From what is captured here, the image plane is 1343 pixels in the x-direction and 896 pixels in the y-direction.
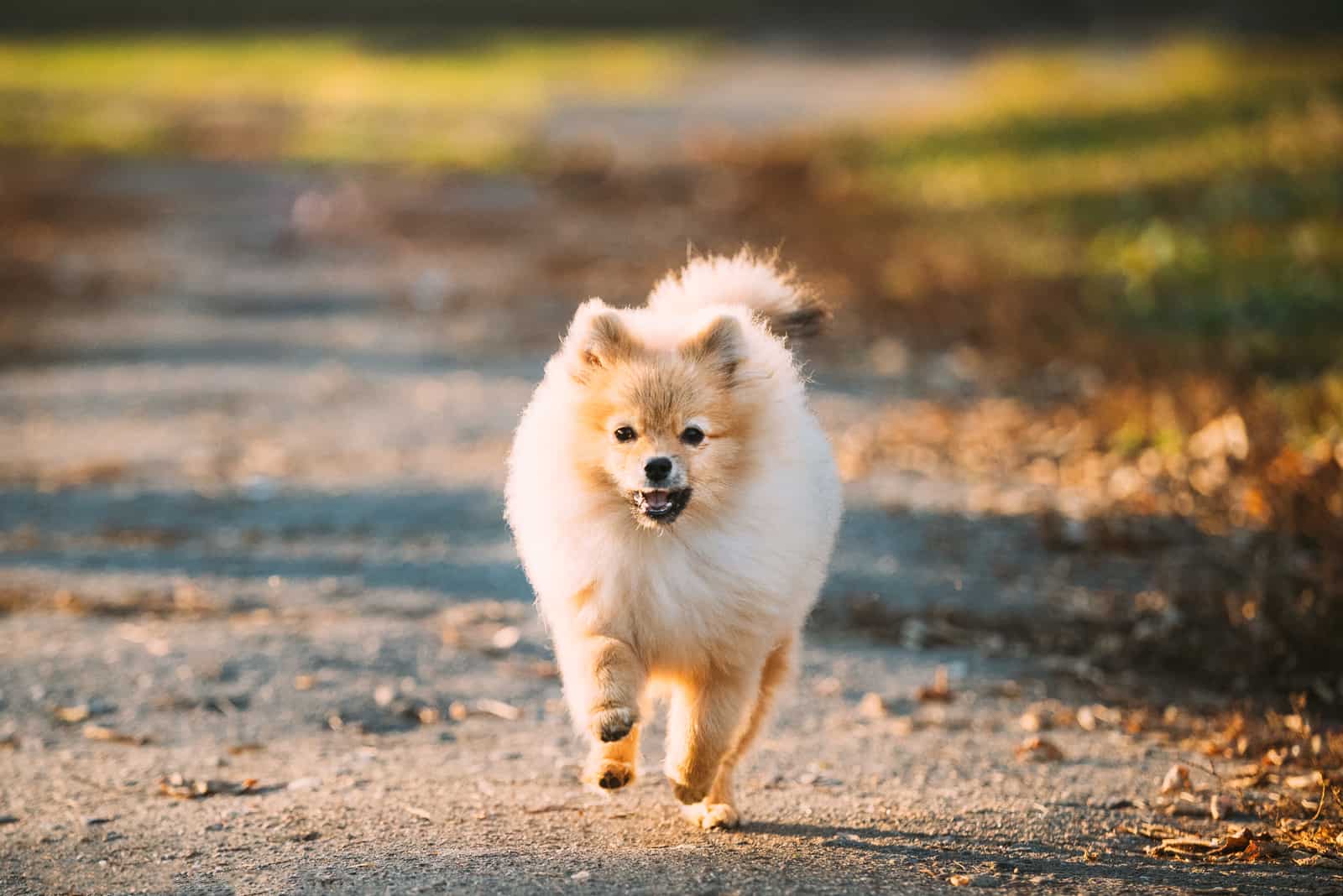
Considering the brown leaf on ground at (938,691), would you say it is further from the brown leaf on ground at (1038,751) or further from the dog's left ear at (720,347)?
the dog's left ear at (720,347)

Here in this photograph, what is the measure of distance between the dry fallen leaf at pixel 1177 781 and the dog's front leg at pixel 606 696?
2.00 metres

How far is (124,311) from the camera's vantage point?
15562 millimetres

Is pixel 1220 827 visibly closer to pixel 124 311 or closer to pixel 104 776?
pixel 104 776

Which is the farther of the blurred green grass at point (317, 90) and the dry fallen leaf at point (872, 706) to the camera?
the blurred green grass at point (317, 90)

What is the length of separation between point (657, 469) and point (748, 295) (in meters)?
1.22

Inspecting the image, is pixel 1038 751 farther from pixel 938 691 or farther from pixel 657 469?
pixel 657 469

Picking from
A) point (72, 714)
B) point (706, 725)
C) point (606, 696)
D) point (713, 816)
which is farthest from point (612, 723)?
point (72, 714)

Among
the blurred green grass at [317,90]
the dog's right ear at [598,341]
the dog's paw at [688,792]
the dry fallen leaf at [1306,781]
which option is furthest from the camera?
the blurred green grass at [317,90]

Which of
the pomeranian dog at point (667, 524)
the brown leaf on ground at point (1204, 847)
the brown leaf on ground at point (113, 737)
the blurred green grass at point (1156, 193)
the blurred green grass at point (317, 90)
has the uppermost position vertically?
the blurred green grass at point (317, 90)

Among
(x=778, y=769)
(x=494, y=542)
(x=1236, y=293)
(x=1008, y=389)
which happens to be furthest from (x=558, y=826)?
(x=1236, y=293)

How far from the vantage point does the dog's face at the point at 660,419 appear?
472cm

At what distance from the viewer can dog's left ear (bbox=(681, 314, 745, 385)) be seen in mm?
4867

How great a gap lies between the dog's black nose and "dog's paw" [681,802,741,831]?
121 cm

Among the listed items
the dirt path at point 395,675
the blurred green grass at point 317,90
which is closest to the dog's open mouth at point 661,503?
the dirt path at point 395,675
